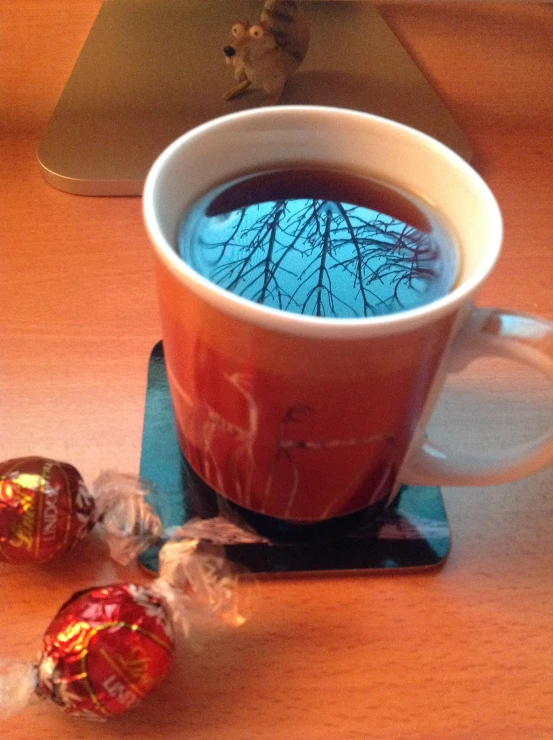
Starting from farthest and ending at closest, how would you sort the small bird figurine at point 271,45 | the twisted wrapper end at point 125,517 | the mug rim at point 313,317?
the small bird figurine at point 271,45 → the twisted wrapper end at point 125,517 → the mug rim at point 313,317

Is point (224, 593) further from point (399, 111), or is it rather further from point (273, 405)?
point (399, 111)

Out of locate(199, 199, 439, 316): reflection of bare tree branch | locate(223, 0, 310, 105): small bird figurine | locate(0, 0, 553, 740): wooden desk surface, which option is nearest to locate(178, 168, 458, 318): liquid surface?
locate(199, 199, 439, 316): reflection of bare tree branch

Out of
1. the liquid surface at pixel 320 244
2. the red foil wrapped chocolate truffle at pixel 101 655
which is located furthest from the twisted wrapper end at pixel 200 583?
the liquid surface at pixel 320 244

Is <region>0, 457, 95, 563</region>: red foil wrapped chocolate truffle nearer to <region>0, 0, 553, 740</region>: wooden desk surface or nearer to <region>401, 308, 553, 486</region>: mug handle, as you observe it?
<region>0, 0, 553, 740</region>: wooden desk surface

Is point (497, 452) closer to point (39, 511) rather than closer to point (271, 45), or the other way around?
point (39, 511)

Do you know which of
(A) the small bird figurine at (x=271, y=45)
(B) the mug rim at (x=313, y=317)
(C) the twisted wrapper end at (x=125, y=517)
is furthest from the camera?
(A) the small bird figurine at (x=271, y=45)

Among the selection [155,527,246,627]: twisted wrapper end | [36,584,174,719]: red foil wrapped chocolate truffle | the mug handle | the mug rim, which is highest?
the mug rim

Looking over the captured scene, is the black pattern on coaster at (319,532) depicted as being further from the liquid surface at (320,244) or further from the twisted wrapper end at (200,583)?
the liquid surface at (320,244)
